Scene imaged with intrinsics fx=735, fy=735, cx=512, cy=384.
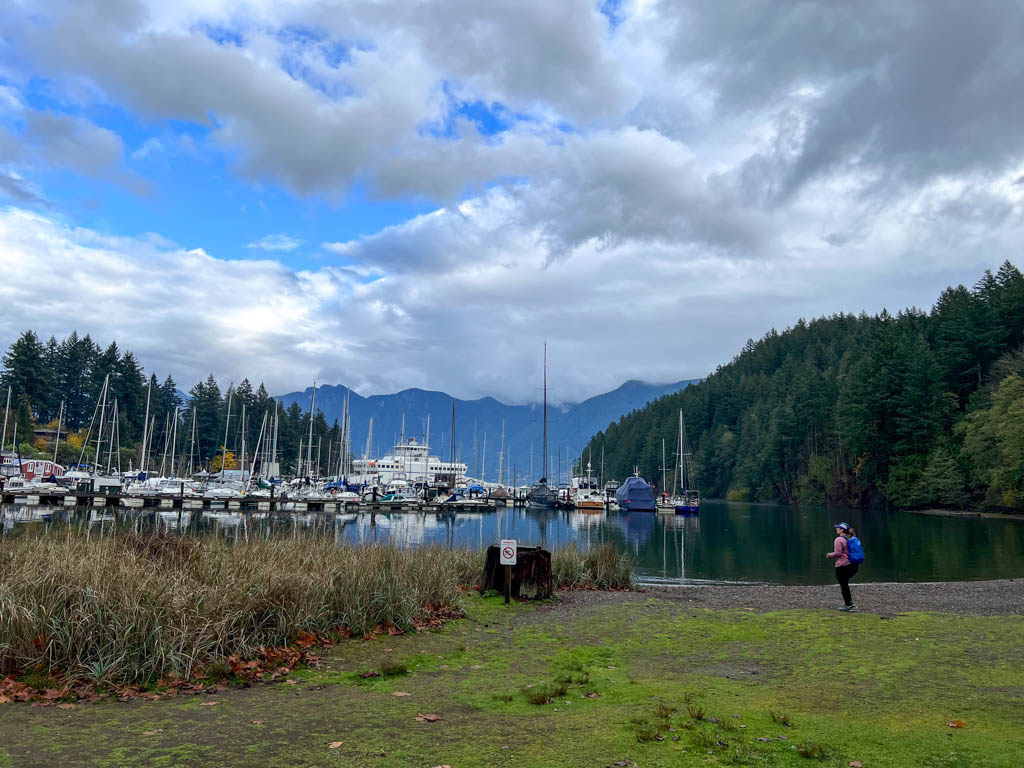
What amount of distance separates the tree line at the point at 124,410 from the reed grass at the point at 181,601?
85.0 metres

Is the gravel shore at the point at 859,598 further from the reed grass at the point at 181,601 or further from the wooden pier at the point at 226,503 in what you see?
the wooden pier at the point at 226,503

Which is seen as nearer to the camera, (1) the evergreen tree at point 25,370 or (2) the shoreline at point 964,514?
(2) the shoreline at point 964,514

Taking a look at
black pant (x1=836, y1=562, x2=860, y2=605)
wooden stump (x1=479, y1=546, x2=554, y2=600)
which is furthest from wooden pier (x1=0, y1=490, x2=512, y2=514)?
black pant (x1=836, y1=562, x2=860, y2=605)

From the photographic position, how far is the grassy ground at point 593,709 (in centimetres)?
638

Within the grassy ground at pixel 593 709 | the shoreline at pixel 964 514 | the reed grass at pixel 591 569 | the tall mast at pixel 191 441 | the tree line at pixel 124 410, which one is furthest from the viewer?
the tall mast at pixel 191 441

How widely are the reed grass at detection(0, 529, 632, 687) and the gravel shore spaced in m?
5.42

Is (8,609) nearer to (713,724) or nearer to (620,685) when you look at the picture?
(620,685)

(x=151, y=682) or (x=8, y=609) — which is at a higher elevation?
(x=8, y=609)

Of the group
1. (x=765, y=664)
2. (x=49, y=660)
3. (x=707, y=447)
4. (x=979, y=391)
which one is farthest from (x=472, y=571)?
(x=707, y=447)

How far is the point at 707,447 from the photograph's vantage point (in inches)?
6284

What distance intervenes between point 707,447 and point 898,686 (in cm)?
15569

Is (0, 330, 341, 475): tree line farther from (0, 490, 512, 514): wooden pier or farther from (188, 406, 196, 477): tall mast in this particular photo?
(0, 490, 512, 514): wooden pier

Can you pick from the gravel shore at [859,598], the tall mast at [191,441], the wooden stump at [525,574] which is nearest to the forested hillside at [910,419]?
the gravel shore at [859,598]

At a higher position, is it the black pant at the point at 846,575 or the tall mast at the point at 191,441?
the tall mast at the point at 191,441
